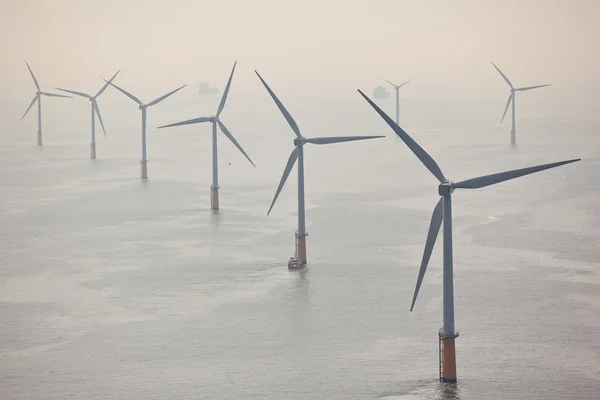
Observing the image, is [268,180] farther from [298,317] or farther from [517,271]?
[298,317]

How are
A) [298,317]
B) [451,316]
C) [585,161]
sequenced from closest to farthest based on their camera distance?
1. [451,316]
2. [298,317]
3. [585,161]

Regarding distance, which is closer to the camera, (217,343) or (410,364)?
(410,364)

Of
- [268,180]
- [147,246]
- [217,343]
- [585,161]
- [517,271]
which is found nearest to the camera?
[217,343]

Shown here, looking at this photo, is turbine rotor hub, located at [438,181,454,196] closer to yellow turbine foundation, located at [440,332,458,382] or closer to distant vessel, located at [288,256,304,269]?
yellow turbine foundation, located at [440,332,458,382]

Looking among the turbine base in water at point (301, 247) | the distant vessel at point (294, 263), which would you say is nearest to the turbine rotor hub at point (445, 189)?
the turbine base in water at point (301, 247)

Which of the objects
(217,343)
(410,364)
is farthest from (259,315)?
(410,364)

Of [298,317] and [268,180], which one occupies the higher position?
[268,180]

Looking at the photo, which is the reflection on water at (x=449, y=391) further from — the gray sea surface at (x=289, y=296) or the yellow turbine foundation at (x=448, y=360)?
the yellow turbine foundation at (x=448, y=360)
